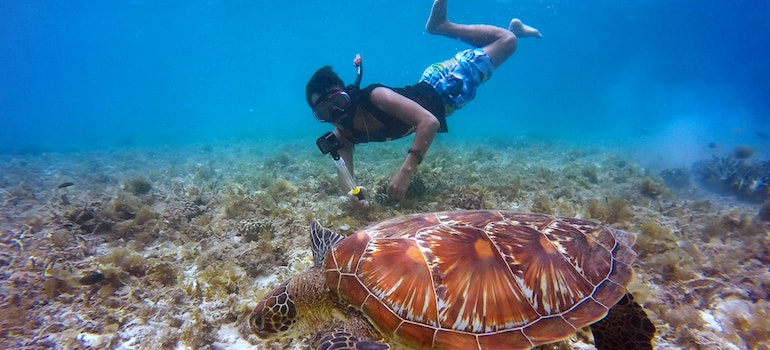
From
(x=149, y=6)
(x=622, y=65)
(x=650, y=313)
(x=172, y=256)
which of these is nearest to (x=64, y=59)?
(x=149, y=6)

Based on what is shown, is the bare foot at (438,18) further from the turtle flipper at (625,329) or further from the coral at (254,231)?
the turtle flipper at (625,329)

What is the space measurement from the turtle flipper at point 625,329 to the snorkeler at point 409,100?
7.47 ft

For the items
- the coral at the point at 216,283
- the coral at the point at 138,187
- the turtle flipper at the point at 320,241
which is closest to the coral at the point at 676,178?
the turtle flipper at the point at 320,241

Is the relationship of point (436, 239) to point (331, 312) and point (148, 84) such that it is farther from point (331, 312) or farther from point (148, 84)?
point (148, 84)

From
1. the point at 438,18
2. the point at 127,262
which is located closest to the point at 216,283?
the point at 127,262

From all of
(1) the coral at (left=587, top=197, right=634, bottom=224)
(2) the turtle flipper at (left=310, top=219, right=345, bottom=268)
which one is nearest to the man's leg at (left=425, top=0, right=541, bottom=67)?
(1) the coral at (left=587, top=197, right=634, bottom=224)

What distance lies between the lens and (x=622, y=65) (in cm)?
7106

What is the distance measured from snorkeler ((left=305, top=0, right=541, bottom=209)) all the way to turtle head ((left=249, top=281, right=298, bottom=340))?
6.12 ft

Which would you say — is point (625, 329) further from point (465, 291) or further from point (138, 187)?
point (138, 187)

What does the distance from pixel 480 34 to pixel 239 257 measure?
5457 mm

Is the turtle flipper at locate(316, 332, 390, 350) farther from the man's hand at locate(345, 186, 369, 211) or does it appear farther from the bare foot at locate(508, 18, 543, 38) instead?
the bare foot at locate(508, 18, 543, 38)

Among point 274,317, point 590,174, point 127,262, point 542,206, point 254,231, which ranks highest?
point 127,262

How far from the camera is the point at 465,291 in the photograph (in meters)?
1.65

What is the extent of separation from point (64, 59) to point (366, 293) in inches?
3332
